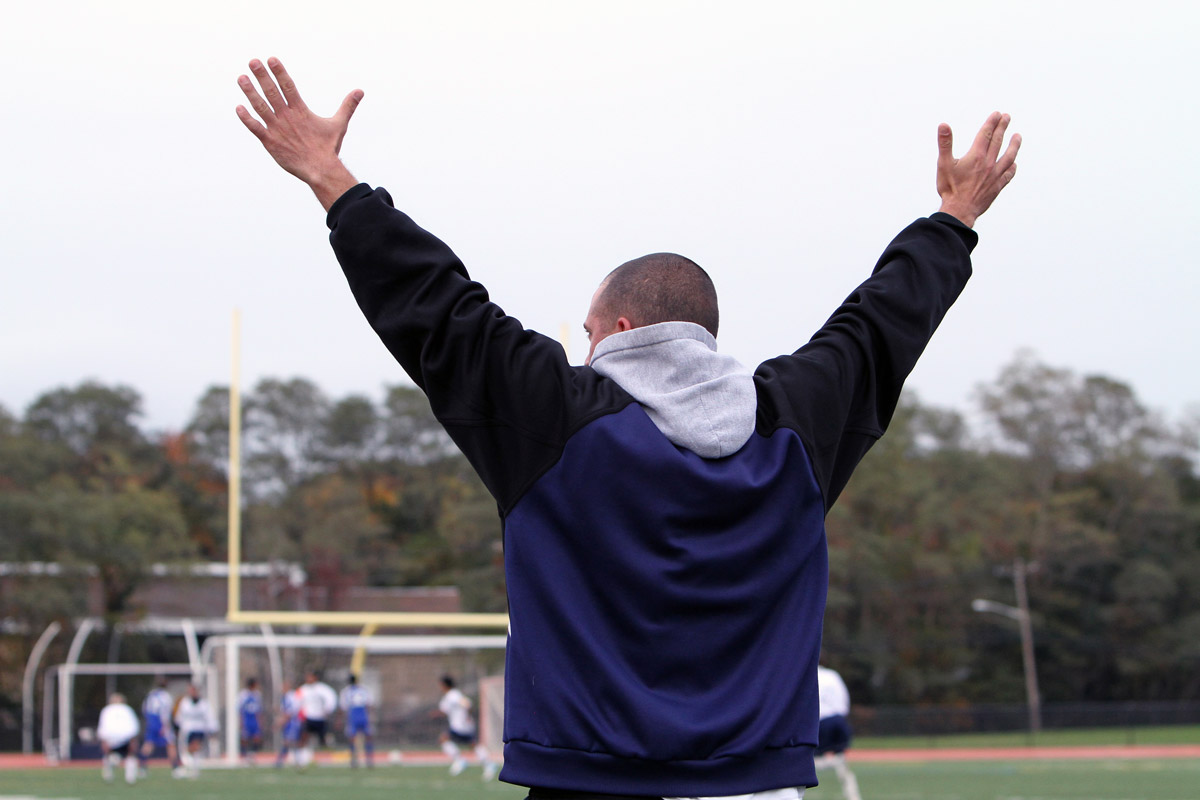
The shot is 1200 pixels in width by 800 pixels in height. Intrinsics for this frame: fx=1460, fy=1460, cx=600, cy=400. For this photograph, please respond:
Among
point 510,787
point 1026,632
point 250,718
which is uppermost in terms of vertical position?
point 1026,632

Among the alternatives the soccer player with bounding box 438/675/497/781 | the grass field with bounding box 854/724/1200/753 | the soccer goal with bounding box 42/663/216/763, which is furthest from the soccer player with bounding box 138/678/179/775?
the grass field with bounding box 854/724/1200/753

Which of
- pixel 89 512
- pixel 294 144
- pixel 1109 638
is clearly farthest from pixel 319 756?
pixel 1109 638

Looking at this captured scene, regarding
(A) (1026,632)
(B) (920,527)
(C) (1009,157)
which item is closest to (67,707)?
(C) (1009,157)

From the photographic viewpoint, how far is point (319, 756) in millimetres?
29344

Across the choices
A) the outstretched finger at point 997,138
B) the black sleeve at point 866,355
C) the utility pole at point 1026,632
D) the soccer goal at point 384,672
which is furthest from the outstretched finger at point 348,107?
the utility pole at point 1026,632

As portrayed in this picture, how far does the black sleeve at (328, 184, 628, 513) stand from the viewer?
6.58ft

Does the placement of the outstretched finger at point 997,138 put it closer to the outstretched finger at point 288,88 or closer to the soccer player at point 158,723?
the outstretched finger at point 288,88

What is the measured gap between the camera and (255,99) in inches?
90.5

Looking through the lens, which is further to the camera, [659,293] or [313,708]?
[313,708]

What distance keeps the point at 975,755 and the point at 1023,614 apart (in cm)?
2166

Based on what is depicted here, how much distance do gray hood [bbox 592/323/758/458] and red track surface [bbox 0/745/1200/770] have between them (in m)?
24.1

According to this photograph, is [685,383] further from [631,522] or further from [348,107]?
[348,107]

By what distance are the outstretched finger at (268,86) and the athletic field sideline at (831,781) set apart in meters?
11.8

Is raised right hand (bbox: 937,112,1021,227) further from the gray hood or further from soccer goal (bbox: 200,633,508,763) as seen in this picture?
soccer goal (bbox: 200,633,508,763)
